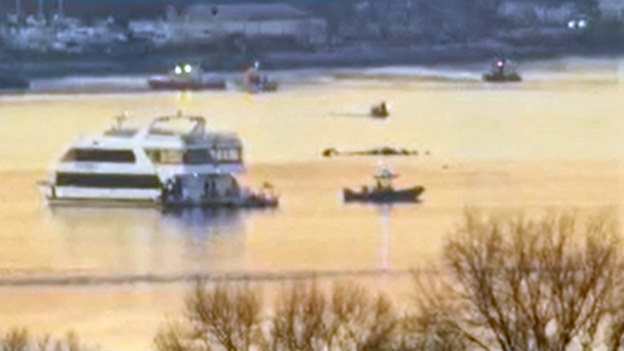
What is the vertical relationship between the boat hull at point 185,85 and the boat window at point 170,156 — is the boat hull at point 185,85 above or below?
below

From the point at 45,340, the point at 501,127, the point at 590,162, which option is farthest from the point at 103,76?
the point at 45,340

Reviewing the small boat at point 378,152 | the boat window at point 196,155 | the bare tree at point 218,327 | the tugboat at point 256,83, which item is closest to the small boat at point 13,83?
the tugboat at point 256,83

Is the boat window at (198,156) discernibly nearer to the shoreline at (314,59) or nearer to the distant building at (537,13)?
the shoreline at (314,59)

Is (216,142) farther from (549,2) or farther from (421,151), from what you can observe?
(549,2)

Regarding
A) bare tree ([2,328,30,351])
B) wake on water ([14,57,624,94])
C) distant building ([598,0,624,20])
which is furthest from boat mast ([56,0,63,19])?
bare tree ([2,328,30,351])

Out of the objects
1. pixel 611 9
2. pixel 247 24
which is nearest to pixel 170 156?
pixel 611 9

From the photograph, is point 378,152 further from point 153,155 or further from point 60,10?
point 60,10
